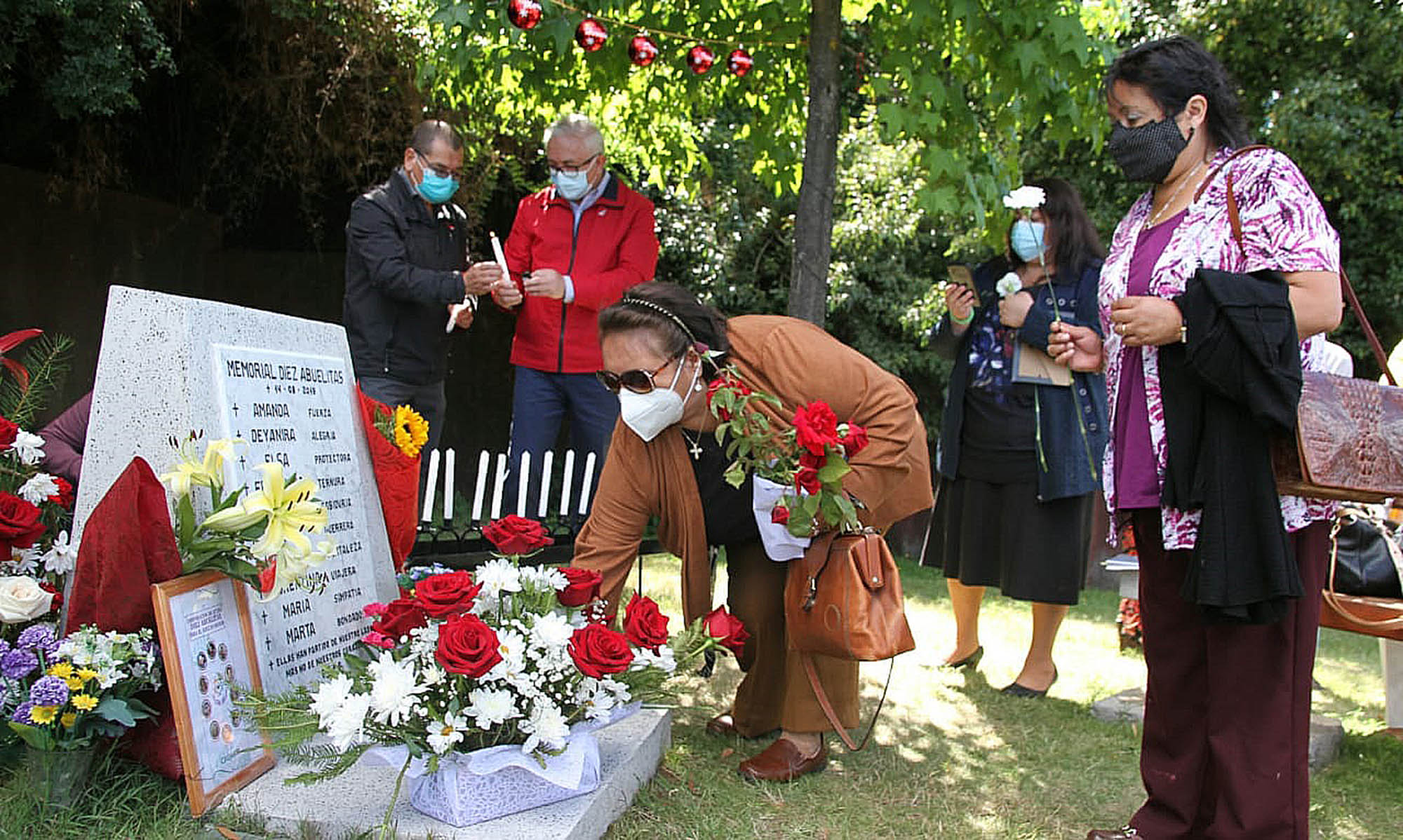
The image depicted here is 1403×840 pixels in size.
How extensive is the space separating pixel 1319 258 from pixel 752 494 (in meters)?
1.65

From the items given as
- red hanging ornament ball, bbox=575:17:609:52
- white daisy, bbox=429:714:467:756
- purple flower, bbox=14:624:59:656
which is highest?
red hanging ornament ball, bbox=575:17:609:52

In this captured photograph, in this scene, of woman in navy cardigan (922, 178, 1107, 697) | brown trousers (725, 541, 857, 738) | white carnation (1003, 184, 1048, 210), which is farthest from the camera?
A: woman in navy cardigan (922, 178, 1107, 697)

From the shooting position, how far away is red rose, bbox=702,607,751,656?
3.12 metres

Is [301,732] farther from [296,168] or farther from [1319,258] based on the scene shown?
[296,168]

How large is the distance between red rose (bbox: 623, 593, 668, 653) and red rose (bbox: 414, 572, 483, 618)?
0.39 meters

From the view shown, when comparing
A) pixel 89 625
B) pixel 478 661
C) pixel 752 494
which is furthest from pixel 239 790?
pixel 752 494

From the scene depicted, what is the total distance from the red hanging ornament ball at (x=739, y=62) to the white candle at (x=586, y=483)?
1889 millimetres

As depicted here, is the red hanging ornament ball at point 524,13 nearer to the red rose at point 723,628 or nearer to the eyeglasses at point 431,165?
the eyeglasses at point 431,165

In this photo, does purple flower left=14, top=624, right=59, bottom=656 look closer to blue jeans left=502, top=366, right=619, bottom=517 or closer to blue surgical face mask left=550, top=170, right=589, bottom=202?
blue jeans left=502, top=366, right=619, bottom=517

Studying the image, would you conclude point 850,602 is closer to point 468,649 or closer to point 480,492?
point 468,649

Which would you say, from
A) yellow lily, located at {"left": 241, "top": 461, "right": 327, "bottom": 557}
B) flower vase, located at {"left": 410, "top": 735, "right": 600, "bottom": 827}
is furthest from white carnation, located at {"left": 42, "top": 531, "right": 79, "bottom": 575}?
flower vase, located at {"left": 410, "top": 735, "right": 600, "bottom": 827}

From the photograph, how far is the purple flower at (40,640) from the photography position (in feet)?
8.70

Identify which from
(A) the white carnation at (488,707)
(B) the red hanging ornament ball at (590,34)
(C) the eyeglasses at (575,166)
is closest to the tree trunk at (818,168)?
(B) the red hanging ornament ball at (590,34)

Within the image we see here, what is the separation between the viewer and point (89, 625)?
2676 millimetres
